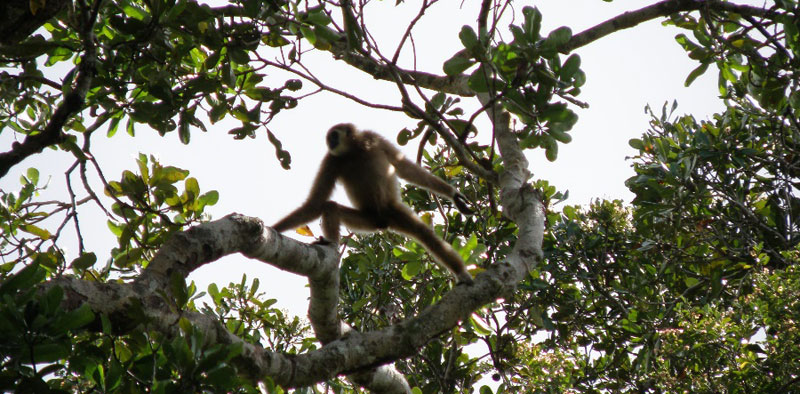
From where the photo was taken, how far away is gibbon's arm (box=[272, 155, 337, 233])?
16.9 ft

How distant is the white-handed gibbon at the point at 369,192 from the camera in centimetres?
502

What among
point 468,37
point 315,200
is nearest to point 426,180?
point 315,200

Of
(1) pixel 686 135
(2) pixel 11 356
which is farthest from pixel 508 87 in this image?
(1) pixel 686 135

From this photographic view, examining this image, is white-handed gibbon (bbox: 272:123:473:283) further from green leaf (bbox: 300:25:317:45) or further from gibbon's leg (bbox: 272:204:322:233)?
green leaf (bbox: 300:25:317:45)

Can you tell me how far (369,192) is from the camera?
5816mm

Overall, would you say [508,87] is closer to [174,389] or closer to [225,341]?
[225,341]

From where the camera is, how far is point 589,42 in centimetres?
448

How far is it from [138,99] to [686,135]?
5.32m

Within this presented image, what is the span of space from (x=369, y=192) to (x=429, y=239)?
1.13m

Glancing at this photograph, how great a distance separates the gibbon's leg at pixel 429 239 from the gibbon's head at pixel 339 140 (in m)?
1.28

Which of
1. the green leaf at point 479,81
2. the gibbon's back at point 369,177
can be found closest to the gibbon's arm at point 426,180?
the gibbon's back at point 369,177

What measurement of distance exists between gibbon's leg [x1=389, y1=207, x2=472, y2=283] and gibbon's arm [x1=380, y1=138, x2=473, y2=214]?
0.37m

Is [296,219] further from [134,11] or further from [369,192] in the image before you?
[134,11]

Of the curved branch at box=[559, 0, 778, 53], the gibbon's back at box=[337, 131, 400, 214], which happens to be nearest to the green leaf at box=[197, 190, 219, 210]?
the gibbon's back at box=[337, 131, 400, 214]
